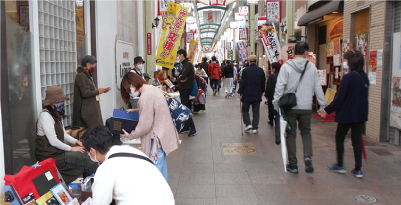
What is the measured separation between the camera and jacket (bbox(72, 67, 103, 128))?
19.9 ft

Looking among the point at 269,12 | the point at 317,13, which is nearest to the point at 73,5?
the point at 317,13

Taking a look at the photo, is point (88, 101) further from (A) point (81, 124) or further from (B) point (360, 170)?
(B) point (360, 170)

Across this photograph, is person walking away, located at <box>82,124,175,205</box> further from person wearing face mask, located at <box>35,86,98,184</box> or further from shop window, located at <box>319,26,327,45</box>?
shop window, located at <box>319,26,327,45</box>

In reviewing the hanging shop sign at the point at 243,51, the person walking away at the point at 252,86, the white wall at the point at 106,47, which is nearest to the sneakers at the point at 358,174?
the person walking away at the point at 252,86

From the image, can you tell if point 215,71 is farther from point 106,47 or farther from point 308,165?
point 308,165

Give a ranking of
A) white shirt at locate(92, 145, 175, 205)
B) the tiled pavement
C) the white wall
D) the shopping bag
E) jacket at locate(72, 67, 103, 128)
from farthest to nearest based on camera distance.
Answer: the white wall, jacket at locate(72, 67, 103, 128), the tiled pavement, the shopping bag, white shirt at locate(92, 145, 175, 205)

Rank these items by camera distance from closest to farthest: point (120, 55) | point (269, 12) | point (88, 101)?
1. point (88, 101)
2. point (120, 55)
3. point (269, 12)

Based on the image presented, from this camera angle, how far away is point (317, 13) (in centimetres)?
1230

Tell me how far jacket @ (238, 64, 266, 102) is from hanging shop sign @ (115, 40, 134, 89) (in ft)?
9.67

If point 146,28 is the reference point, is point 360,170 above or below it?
below

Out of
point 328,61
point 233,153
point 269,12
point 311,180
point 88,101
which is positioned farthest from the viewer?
point 269,12

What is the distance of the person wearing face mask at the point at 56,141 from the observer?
4.45 meters

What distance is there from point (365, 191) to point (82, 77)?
15.2 feet

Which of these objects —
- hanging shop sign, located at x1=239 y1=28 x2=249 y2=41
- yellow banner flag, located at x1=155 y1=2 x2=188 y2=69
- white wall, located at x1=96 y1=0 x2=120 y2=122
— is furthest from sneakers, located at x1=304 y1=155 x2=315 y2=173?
hanging shop sign, located at x1=239 y1=28 x2=249 y2=41
